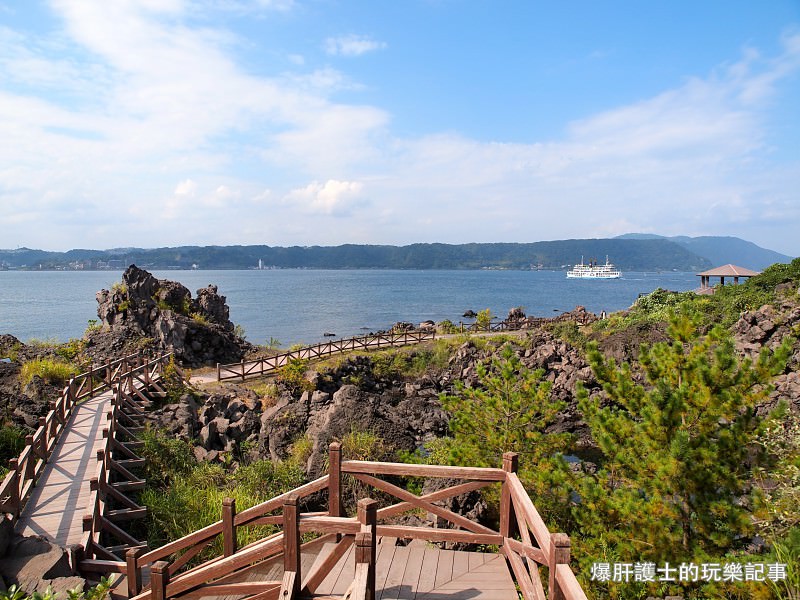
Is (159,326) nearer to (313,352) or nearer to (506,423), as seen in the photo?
(313,352)

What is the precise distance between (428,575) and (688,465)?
409 cm

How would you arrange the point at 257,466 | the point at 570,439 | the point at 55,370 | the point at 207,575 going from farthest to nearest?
the point at 55,370 < the point at 257,466 < the point at 570,439 < the point at 207,575

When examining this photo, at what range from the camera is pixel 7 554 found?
7914 mm

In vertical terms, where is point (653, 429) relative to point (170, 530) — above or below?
above

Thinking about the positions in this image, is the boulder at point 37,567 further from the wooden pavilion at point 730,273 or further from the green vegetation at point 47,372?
the wooden pavilion at point 730,273

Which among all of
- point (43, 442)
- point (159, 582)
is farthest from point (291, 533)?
point (43, 442)

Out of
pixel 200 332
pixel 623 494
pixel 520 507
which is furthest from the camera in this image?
pixel 200 332

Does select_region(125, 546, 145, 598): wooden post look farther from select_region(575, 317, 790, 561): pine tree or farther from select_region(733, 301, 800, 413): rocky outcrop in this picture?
select_region(733, 301, 800, 413): rocky outcrop

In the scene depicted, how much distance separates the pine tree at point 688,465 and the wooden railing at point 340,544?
200 centimetres

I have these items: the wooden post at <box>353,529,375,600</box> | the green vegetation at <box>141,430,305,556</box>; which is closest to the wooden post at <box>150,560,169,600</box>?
the wooden post at <box>353,529,375,600</box>

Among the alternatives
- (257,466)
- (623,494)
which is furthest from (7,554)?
(623,494)

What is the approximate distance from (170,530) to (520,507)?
8.60 metres

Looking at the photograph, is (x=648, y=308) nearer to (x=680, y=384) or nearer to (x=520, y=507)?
(x=680, y=384)

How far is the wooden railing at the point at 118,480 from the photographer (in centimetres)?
884
